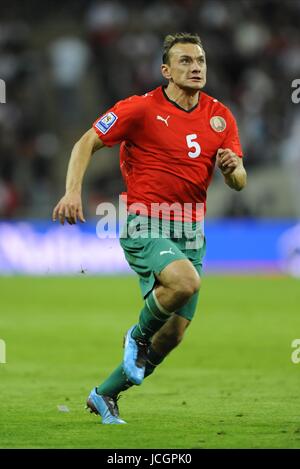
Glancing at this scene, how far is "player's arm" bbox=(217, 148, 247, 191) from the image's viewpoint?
6652 mm

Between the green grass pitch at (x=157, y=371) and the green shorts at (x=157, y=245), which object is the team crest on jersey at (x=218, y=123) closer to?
the green shorts at (x=157, y=245)

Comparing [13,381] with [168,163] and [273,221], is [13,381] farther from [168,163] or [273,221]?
[273,221]

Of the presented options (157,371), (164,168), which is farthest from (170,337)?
(157,371)

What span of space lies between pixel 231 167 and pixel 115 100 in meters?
15.9

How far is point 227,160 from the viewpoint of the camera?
6.65 m

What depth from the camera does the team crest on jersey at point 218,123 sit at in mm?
7160

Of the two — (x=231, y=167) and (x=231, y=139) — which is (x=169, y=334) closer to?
(x=231, y=167)

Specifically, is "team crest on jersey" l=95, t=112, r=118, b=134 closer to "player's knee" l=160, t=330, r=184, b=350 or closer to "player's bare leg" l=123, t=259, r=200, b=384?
"player's bare leg" l=123, t=259, r=200, b=384

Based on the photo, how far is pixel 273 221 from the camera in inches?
801

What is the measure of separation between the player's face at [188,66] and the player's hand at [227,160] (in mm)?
585

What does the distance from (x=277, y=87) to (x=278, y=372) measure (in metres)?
13.4

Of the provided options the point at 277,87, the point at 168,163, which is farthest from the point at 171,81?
the point at 277,87

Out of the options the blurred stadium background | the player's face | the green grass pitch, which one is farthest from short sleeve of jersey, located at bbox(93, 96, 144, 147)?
the blurred stadium background

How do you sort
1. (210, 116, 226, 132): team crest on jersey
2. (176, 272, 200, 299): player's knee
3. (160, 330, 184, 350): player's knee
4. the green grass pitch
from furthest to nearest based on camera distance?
(210, 116, 226, 132): team crest on jersey < (160, 330, 184, 350): player's knee < (176, 272, 200, 299): player's knee < the green grass pitch
